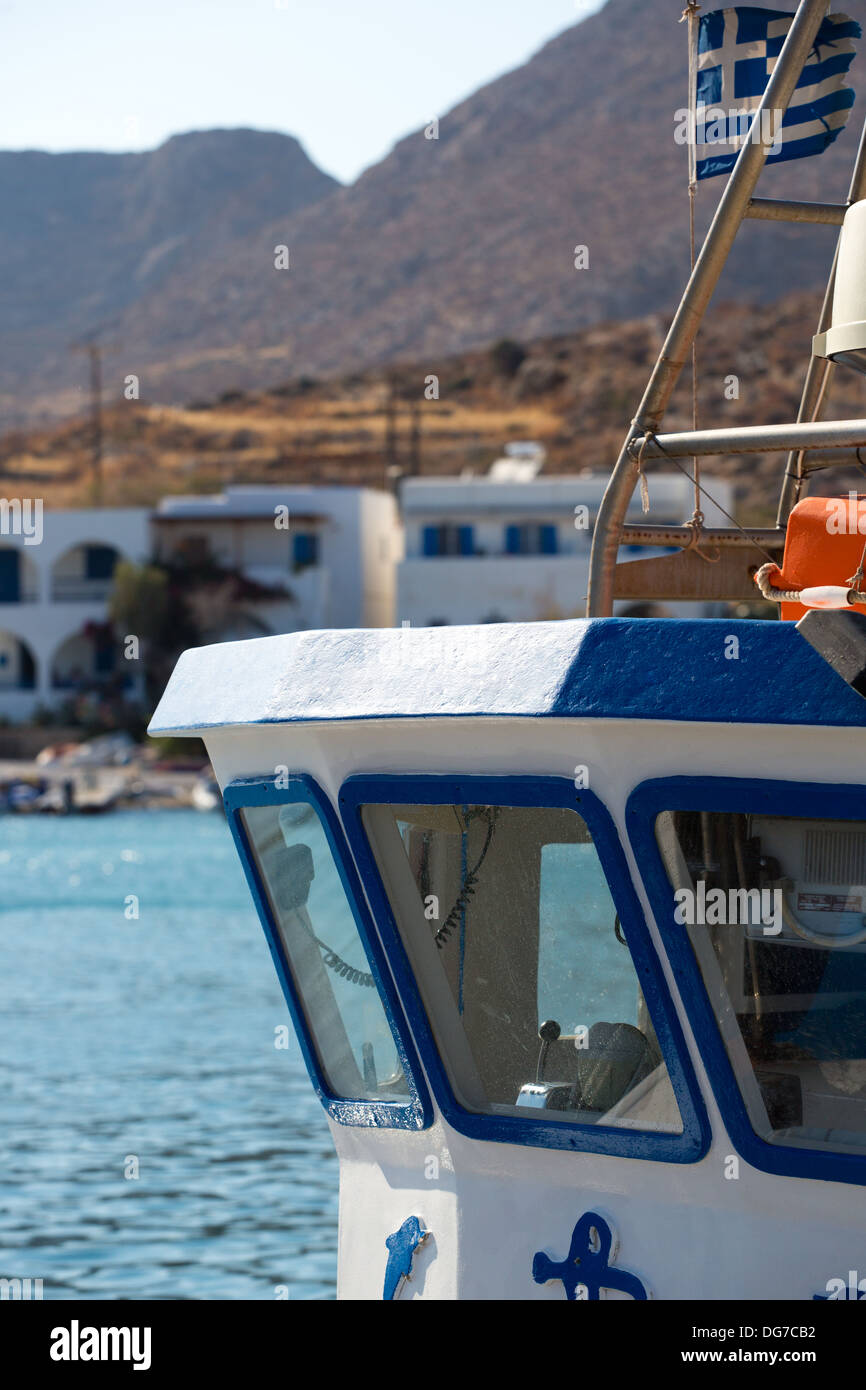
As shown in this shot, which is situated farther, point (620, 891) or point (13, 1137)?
point (13, 1137)

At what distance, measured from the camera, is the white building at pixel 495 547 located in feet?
188

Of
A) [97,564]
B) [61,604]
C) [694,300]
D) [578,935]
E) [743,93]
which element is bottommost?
[61,604]

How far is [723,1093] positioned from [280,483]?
95.1 meters

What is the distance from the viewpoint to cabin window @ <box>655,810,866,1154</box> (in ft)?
12.4

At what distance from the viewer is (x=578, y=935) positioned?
418 cm

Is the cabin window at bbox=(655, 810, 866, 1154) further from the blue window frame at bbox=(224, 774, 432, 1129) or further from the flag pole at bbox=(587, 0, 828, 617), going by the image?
the flag pole at bbox=(587, 0, 828, 617)

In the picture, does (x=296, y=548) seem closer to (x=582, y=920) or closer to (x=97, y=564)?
(x=97, y=564)

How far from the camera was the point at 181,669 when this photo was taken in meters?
5.04

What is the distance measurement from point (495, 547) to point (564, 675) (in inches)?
2206

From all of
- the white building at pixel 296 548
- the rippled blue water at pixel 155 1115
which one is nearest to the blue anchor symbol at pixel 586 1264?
the rippled blue water at pixel 155 1115

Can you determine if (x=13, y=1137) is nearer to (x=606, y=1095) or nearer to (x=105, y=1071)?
(x=105, y=1071)

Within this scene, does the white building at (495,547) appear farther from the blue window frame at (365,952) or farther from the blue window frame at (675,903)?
the blue window frame at (675,903)

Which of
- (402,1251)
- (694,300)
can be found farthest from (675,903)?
(694,300)

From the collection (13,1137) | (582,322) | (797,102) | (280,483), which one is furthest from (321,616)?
(582,322)
